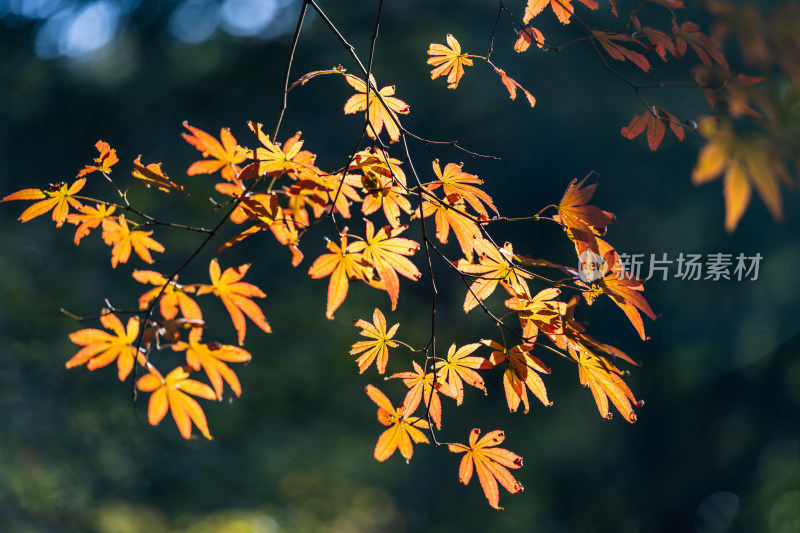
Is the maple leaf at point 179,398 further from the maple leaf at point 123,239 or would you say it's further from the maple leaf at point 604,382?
the maple leaf at point 604,382

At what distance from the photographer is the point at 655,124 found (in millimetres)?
906

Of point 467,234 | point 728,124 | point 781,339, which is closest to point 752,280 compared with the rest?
point 781,339

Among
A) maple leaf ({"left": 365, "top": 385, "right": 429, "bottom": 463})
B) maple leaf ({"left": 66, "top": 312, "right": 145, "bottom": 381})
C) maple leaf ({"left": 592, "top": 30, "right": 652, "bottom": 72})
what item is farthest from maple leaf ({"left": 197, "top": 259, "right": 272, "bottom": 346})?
maple leaf ({"left": 592, "top": 30, "right": 652, "bottom": 72})

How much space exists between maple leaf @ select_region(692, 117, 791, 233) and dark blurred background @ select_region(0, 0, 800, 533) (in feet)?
10.2

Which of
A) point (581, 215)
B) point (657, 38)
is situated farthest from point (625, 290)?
point (657, 38)

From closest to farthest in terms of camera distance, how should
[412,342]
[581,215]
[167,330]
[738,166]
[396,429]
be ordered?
[738,166]
[167,330]
[581,215]
[396,429]
[412,342]

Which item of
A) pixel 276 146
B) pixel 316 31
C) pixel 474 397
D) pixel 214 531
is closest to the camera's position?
pixel 276 146

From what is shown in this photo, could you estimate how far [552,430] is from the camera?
3.58m

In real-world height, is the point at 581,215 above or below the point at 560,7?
below

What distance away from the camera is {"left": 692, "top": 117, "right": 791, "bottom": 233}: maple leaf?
13.9 inches

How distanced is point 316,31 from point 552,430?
361 centimetres

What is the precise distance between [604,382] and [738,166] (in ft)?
1.45

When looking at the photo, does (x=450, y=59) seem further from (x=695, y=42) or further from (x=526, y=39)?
(x=695, y=42)

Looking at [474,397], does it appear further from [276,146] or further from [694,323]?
[276,146]
